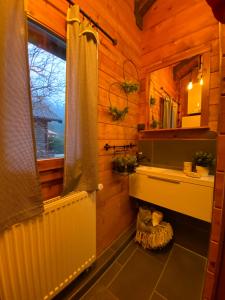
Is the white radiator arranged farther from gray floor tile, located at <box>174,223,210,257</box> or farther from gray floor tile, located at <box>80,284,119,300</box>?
gray floor tile, located at <box>174,223,210,257</box>

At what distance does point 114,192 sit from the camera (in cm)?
159

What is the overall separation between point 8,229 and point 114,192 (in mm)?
1018

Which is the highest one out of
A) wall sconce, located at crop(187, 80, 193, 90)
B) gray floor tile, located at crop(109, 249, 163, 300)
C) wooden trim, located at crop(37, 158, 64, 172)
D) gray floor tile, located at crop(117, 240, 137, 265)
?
wall sconce, located at crop(187, 80, 193, 90)

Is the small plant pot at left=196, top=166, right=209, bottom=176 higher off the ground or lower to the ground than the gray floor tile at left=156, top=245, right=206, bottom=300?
higher

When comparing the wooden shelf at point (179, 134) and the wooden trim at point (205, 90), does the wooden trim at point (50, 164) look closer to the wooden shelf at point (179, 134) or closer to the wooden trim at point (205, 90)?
the wooden shelf at point (179, 134)

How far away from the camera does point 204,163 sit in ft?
4.60

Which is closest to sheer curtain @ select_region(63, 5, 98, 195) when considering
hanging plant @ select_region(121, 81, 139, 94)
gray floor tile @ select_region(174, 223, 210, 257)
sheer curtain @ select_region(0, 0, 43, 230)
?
sheer curtain @ select_region(0, 0, 43, 230)

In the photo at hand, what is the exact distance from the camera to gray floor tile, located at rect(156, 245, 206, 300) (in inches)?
46.0

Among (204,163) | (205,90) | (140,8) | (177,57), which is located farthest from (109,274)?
(140,8)

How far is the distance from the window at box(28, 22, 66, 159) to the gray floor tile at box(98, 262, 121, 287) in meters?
1.11

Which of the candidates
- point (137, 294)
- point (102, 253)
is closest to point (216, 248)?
point (137, 294)

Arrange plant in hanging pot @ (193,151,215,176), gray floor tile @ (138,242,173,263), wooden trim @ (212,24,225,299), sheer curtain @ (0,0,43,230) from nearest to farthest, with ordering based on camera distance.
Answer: wooden trim @ (212,24,225,299) → sheer curtain @ (0,0,43,230) → plant in hanging pot @ (193,151,215,176) → gray floor tile @ (138,242,173,263)

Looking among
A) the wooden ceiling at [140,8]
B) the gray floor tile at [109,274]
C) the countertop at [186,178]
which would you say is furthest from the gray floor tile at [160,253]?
the wooden ceiling at [140,8]

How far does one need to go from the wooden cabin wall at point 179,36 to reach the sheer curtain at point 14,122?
1.45 m
